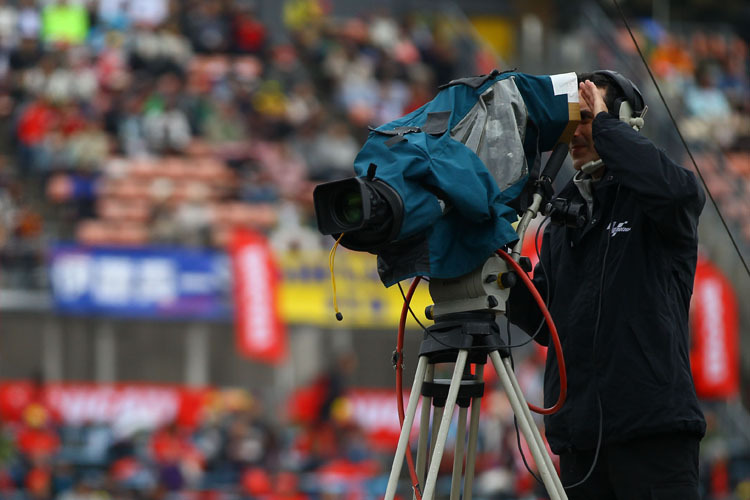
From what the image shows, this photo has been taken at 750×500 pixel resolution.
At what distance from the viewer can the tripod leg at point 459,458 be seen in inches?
126

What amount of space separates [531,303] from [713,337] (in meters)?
9.00

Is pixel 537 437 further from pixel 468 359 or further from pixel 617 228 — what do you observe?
pixel 617 228

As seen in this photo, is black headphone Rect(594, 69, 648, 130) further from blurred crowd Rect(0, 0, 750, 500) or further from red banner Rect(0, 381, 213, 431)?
red banner Rect(0, 381, 213, 431)

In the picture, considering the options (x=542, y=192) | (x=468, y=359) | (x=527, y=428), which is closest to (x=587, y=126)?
(x=542, y=192)

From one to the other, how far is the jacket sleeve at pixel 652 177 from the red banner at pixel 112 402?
8740mm

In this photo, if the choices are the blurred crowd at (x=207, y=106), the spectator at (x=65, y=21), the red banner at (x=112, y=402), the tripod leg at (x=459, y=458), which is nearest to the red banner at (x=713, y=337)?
the blurred crowd at (x=207, y=106)

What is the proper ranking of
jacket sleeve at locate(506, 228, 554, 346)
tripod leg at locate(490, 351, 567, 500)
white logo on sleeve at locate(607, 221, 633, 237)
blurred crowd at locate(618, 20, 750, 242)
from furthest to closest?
blurred crowd at locate(618, 20, 750, 242)
jacket sleeve at locate(506, 228, 554, 346)
white logo on sleeve at locate(607, 221, 633, 237)
tripod leg at locate(490, 351, 567, 500)

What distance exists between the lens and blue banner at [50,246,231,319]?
38.6ft

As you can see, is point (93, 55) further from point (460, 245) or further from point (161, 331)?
point (460, 245)

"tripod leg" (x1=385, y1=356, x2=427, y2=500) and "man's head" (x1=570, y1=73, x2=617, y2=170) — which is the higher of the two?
"man's head" (x1=570, y1=73, x2=617, y2=170)

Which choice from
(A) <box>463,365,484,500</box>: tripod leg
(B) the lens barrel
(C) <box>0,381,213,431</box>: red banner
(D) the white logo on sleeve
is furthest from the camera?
(C) <box>0,381,213,431</box>: red banner

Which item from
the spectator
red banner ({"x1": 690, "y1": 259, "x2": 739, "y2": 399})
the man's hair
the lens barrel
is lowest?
red banner ({"x1": 690, "y1": 259, "x2": 739, "y2": 399})

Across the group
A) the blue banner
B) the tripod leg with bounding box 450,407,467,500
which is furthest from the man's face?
the blue banner

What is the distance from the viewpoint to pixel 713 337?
40.0ft
